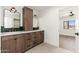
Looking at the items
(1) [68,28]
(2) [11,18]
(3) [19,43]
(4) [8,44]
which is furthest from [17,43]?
(1) [68,28]

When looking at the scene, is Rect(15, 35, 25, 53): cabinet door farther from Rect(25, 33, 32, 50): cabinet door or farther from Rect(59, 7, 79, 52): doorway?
Rect(59, 7, 79, 52): doorway

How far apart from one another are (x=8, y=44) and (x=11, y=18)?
121 cm

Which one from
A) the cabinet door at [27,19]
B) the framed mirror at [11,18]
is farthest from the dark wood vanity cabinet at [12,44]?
the cabinet door at [27,19]

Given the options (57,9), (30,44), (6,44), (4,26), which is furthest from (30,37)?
(57,9)

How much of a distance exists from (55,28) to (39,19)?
55.7 inches

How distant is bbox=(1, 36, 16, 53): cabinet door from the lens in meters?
2.18

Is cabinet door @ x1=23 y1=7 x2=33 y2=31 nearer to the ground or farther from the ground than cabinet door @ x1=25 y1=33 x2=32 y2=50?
farther from the ground

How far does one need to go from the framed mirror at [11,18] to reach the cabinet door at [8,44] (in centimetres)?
78

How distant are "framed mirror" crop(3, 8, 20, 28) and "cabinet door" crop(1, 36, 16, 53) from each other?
2.55 feet

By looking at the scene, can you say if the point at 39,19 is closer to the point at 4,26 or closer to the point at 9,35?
the point at 4,26

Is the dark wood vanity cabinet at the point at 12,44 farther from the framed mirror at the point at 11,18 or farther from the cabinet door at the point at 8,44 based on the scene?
the framed mirror at the point at 11,18

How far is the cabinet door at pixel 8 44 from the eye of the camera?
218 centimetres

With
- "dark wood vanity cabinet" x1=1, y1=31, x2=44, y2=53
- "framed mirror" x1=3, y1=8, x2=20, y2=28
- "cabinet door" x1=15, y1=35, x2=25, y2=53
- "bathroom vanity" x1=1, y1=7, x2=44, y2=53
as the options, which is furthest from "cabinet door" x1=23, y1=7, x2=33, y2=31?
"cabinet door" x1=15, y1=35, x2=25, y2=53

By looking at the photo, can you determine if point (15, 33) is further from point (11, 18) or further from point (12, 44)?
point (11, 18)
